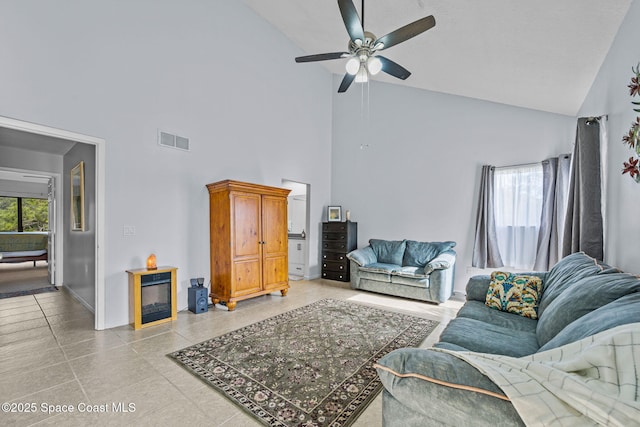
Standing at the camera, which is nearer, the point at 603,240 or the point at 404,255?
the point at 603,240

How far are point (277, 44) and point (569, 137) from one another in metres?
4.82

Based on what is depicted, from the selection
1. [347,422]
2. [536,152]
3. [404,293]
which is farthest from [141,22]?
[536,152]

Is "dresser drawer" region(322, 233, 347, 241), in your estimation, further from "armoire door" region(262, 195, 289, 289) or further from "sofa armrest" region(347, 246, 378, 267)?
"armoire door" region(262, 195, 289, 289)

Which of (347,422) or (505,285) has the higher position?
(505,285)

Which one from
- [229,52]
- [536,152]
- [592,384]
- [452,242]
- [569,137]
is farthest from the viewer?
[452,242]

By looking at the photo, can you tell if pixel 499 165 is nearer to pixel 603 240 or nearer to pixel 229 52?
pixel 603 240

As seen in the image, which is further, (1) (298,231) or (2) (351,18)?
(1) (298,231)

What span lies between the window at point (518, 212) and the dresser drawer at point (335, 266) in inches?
104

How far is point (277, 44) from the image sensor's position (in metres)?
5.26

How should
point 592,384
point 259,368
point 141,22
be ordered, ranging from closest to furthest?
point 592,384
point 259,368
point 141,22

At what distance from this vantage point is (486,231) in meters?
4.46

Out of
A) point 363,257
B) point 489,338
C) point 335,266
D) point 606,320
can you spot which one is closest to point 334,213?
point 335,266

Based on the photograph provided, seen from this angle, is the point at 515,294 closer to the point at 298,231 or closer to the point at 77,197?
the point at 298,231

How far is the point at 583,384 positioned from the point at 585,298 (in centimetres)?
100
